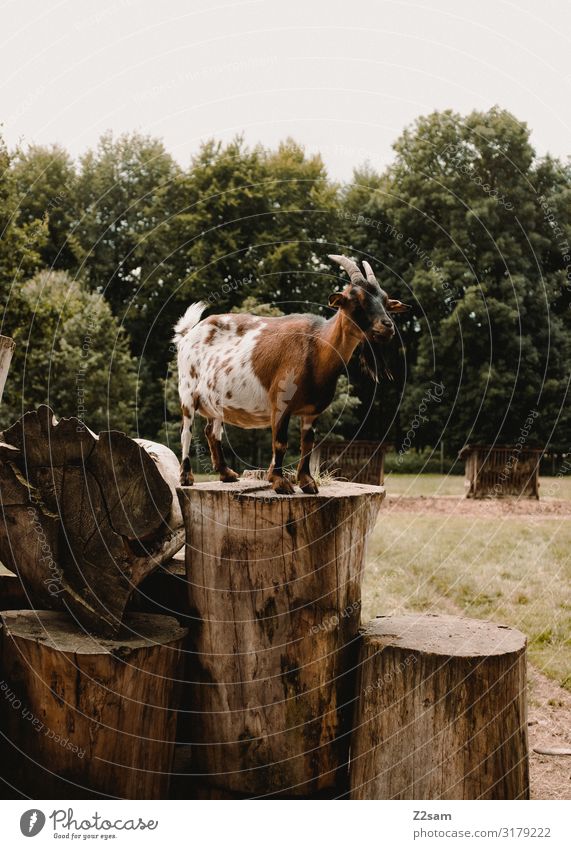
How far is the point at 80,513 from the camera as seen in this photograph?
374 centimetres

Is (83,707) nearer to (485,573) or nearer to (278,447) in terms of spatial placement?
(278,447)

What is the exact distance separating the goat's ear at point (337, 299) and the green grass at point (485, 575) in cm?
375

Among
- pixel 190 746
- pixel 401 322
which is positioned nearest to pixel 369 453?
pixel 401 322

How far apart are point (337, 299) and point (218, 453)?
4.32ft

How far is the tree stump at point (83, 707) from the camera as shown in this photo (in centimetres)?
346

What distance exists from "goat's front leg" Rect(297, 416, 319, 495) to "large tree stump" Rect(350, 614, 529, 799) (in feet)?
2.87

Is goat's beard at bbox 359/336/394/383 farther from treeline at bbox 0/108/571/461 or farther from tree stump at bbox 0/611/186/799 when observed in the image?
treeline at bbox 0/108/571/461

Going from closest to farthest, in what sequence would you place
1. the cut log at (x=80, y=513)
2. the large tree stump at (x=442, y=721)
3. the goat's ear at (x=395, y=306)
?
the large tree stump at (x=442, y=721) → the cut log at (x=80, y=513) → the goat's ear at (x=395, y=306)

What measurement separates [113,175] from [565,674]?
10306mm

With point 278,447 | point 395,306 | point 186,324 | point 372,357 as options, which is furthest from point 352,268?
point 186,324

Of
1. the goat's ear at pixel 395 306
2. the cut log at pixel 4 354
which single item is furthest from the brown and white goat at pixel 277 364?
the cut log at pixel 4 354

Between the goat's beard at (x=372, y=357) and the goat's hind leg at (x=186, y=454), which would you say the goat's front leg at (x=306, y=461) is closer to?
the goat's beard at (x=372, y=357)
